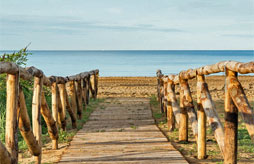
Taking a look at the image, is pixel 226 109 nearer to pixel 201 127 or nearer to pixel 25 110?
pixel 201 127

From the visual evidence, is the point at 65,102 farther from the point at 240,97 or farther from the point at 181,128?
the point at 240,97

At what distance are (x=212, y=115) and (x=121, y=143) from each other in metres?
2.30

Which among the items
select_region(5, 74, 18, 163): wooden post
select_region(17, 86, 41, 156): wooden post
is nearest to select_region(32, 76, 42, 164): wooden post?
select_region(17, 86, 41, 156): wooden post

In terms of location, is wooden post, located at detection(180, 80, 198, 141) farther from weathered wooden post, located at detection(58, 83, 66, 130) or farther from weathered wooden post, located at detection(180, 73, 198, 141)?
weathered wooden post, located at detection(58, 83, 66, 130)

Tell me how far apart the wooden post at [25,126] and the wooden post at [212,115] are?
2.58 m

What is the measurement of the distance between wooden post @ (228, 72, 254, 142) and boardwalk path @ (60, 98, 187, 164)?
1.74 meters

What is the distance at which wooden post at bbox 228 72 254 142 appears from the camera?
3920mm

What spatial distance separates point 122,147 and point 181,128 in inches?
52.7

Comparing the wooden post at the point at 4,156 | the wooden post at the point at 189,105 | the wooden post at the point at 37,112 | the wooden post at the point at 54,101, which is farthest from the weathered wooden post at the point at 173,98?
the wooden post at the point at 4,156

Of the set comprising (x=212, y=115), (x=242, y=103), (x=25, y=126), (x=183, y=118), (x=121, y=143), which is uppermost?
(x=242, y=103)

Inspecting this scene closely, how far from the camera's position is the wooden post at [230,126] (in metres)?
4.46

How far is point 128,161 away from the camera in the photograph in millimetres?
5609

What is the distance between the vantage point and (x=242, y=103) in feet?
13.5

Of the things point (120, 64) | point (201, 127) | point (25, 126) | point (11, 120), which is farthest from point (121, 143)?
point (120, 64)
